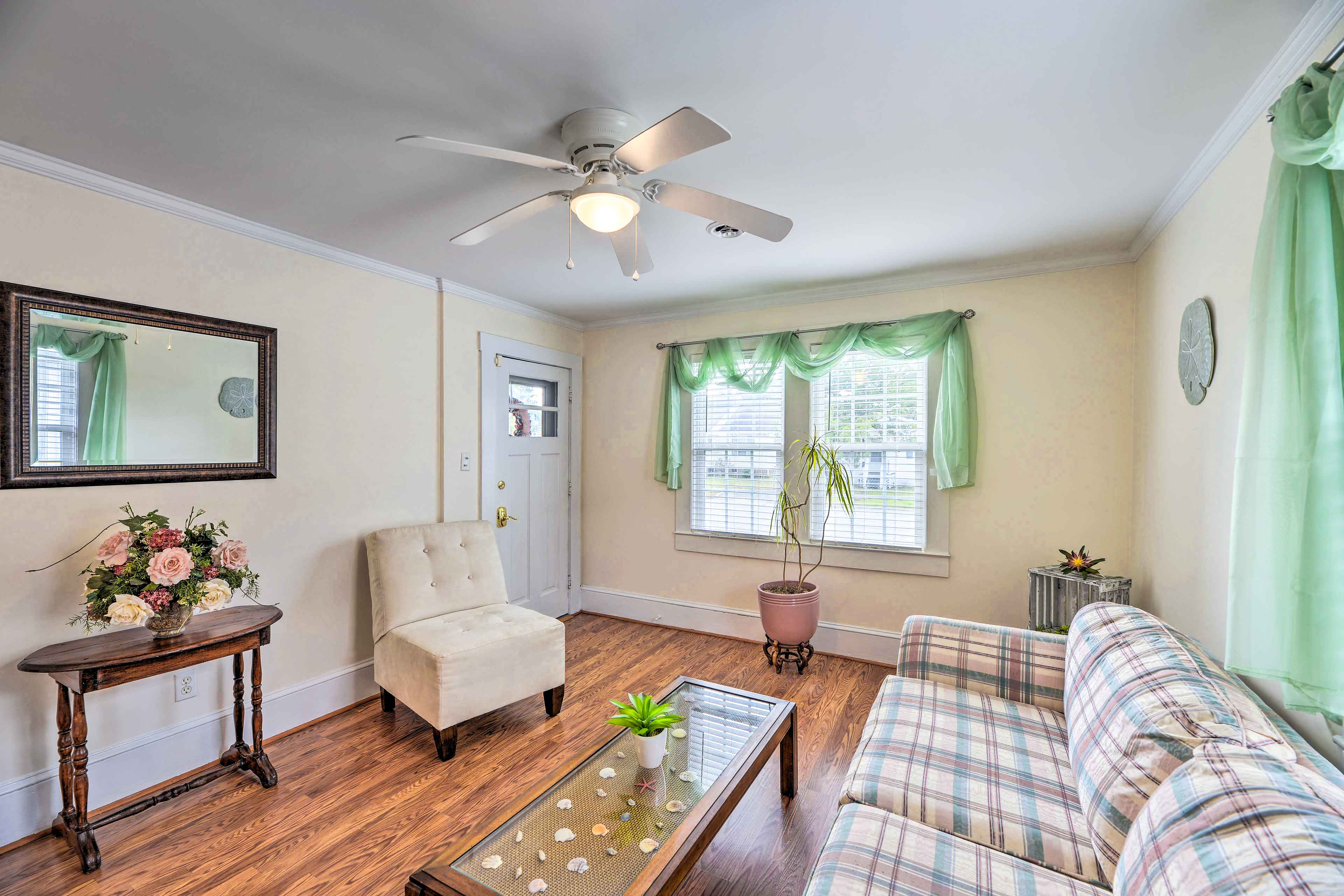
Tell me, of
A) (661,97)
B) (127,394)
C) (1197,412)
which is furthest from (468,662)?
(1197,412)

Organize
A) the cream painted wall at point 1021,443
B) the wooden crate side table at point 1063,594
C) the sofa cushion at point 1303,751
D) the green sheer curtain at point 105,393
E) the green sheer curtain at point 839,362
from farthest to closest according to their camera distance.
Answer: the green sheer curtain at point 839,362
the cream painted wall at point 1021,443
the wooden crate side table at point 1063,594
the green sheer curtain at point 105,393
the sofa cushion at point 1303,751

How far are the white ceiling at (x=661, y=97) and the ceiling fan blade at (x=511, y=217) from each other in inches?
8.4

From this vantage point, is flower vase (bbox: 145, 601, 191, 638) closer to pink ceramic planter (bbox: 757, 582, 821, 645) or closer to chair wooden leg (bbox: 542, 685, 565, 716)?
chair wooden leg (bbox: 542, 685, 565, 716)

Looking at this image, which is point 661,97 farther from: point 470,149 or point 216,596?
point 216,596

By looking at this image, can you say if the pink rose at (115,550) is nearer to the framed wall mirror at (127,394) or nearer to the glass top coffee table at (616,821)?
the framed wall mirror at (127,394)

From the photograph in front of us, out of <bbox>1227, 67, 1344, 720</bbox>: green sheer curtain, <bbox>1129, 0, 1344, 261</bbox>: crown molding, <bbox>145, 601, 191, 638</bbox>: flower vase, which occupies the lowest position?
<bbox>145, 601, 191, 638</bbox>: flower vase

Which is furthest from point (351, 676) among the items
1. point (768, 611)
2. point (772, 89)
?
point (772, 89)

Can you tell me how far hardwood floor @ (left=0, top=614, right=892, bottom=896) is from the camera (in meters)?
1.83

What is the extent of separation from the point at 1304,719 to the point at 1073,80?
1810mm

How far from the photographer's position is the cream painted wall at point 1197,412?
1792 millimetres

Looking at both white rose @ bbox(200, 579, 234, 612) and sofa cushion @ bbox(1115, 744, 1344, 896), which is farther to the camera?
white rose @ bbox(200, 579, 234, 612)

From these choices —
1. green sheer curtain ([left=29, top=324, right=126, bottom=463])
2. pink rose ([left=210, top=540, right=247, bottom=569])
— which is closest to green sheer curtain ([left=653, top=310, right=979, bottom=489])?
pink rose ([left=210, top=540, right=247, bottom=569])

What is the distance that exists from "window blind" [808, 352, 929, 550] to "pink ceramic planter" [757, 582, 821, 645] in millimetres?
540

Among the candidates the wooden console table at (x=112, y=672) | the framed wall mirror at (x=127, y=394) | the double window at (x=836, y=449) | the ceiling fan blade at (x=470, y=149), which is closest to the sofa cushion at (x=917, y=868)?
the ceiling fan blade at (x=470, y=149)
